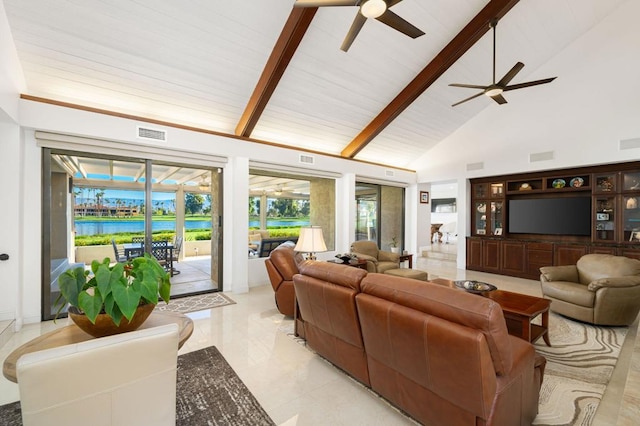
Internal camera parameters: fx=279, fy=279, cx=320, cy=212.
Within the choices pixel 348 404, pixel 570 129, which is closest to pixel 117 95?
pixel 348 404

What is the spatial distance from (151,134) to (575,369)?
5569mm

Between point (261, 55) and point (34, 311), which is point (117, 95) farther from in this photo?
point (34, 311)

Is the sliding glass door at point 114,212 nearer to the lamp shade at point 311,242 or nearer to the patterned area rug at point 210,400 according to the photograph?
the patterned area rug at point 210,400

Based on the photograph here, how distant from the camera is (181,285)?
205 inches

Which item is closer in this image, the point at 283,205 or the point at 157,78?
the point at 157,78

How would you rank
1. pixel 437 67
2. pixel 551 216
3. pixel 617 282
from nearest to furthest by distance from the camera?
pixel 617 282
pixel 437 67
pixel 551 216

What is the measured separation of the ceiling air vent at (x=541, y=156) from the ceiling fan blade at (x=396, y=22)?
4.63m

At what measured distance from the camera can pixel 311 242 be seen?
3.54m

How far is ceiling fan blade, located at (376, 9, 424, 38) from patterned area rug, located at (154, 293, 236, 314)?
4.10 metres

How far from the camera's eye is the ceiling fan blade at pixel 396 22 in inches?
102

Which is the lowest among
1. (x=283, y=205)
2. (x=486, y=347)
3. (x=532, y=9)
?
(x=486, y=347)

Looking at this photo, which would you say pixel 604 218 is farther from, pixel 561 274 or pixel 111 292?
pixel 111 292

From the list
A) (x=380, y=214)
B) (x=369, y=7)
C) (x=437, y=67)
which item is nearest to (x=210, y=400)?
(x=369, y=7)

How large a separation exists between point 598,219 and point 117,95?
8.39m
